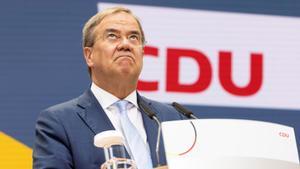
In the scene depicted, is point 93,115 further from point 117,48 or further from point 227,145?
point 227,145

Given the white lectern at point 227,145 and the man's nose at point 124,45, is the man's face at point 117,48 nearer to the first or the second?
the man's nose at point 124,45

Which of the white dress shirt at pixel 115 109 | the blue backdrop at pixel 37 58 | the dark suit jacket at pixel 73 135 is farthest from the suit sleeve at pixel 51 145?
the blue backdrop at pixel 37 58

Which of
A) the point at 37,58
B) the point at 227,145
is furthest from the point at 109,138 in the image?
the point at 37,58

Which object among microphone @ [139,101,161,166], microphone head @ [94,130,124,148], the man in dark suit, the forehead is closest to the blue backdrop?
the man in dark suit

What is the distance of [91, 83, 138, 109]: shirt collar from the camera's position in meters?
2.38

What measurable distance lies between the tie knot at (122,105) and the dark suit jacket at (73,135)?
0.07 meters

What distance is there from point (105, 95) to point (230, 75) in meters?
1.10

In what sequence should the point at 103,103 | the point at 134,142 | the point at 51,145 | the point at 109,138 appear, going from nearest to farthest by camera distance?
1. the point at 109,138
2. the point at 51,145
3. the point at 134,142
4. the point at 103,103

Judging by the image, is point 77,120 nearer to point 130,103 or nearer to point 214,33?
point 130,103

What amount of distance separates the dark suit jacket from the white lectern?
1.34ft

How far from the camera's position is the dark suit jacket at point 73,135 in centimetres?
210

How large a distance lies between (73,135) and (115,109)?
246mm

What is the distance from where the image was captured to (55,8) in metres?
3.15

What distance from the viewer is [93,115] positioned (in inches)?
90.0
